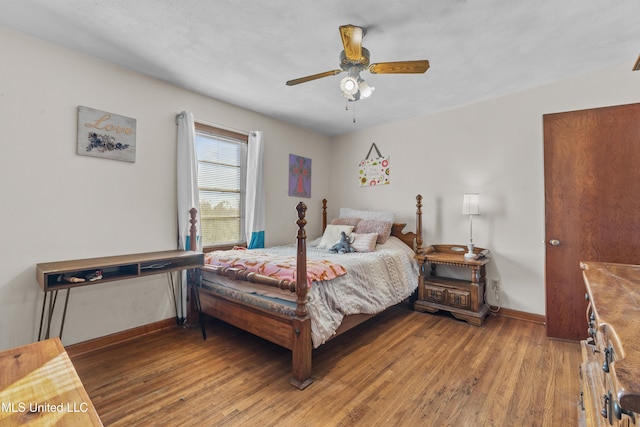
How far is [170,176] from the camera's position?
2.96 m

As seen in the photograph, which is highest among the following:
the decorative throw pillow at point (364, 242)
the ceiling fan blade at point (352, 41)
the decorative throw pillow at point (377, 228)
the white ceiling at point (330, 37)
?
the white ceiling at point (330, 37)

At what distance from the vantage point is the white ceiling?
6.13ft

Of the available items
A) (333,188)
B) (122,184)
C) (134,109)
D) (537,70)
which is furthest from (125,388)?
(537,70)

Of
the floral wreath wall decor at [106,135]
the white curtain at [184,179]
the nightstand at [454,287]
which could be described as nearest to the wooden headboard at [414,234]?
the nightstand at [454,287]

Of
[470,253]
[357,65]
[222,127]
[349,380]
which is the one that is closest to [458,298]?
[470,253]

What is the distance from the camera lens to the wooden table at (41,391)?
28.8 inches

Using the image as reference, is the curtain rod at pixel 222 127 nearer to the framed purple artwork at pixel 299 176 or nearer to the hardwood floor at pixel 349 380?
the framed purple artwork at pixel 299 176

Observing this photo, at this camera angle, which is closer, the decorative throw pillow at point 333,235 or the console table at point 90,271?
the console table at point 90,271

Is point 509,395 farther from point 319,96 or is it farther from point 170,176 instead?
point 170,176

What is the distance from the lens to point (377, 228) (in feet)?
12.2

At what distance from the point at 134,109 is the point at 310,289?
232 cm

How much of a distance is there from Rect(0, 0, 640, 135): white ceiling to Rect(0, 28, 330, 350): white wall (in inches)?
9.3

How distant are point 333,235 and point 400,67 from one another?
2143 millimetres

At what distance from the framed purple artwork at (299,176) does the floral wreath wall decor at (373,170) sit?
31.7 inches
